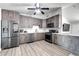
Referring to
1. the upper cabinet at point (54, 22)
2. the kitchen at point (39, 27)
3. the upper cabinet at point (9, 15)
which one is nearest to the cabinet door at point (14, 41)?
the kitchen at point (39, 27)

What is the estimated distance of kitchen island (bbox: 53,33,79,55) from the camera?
3185 mm

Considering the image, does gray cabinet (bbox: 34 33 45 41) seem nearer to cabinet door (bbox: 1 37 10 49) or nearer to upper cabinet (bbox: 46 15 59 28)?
upper cabinet (bbox: 46 15 59 28)

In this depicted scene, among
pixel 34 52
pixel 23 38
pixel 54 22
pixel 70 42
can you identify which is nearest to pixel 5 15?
pixel 23 38

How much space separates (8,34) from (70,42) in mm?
3148

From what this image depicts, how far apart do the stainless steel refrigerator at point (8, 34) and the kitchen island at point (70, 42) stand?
2.60 m

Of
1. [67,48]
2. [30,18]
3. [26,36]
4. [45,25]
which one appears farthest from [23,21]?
[67,48]

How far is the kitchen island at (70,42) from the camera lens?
3185mm

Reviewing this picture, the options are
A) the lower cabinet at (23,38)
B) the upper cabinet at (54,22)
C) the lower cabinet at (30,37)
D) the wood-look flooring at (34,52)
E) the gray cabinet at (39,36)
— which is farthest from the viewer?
the gray cabinet at (39,36)

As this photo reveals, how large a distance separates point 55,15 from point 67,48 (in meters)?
2.34

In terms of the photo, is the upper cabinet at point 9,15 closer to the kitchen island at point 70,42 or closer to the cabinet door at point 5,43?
the cabinet door at point 5,43

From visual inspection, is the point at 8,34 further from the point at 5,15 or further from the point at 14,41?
the point at 5,15

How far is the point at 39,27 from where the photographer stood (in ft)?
21.5

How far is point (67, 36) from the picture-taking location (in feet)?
12.2

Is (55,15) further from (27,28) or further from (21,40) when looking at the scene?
(21,40)
